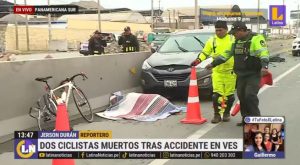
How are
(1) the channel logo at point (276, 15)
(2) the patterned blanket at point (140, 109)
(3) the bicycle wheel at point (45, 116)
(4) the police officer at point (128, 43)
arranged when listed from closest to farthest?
(3) the bicycle wheel at point (45, 116) → (2) the patterned blanket at point (140, 109) → (4) the police officer at point (128, 43) → (1) the channel logo at point (276, 15)

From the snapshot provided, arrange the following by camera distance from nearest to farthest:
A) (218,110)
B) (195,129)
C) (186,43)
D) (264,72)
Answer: (264,72)
(195,129)
(218,110)
(186,43)

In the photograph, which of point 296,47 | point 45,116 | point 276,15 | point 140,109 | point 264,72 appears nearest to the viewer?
point 264,72

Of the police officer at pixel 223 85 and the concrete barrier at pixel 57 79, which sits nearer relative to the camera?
the concrete barrier at pixel 57 79

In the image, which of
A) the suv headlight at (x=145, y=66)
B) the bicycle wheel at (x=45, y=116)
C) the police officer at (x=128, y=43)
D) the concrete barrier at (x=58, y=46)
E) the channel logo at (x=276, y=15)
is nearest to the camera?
the bicycle wheel at (x=45, y=116)

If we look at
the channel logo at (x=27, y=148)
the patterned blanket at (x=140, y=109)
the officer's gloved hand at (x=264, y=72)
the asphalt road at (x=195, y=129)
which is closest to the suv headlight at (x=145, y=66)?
the asphalt road at (x=195, y=129)

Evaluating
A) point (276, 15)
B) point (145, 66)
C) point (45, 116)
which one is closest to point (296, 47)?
point (276, 15)

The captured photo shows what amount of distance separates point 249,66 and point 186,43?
479cm

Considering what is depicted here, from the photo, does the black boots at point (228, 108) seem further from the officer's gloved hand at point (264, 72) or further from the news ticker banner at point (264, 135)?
the news ticker banner at point (264, 135)

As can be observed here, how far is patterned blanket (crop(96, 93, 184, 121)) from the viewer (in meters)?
9.62

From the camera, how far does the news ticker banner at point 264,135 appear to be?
4.05 meters

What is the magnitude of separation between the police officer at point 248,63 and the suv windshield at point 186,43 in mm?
4176

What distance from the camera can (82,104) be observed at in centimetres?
952

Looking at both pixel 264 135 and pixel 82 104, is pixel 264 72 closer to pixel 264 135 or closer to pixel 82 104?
pixel 82 104

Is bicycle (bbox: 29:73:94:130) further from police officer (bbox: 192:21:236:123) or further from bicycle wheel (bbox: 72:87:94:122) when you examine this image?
police officer (bbox: 192:21:236:123)
